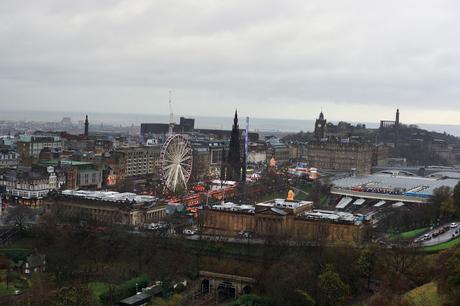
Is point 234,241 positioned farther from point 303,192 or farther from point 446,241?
point 303,192

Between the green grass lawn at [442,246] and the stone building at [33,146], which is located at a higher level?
the stone building at [33,146]

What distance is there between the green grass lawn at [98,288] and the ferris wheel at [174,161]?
28566 mm

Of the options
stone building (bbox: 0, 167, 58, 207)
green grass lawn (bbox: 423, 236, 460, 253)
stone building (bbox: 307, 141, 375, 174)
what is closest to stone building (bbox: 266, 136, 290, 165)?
stone building (bbox: 307, 141, 375, 174)

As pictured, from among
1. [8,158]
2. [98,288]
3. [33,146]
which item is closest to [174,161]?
[8,158]

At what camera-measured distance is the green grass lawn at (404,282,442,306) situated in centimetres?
3069

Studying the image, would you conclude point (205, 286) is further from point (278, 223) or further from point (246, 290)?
point (278, 223)

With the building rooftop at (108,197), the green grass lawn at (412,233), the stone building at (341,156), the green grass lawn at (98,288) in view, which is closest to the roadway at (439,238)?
the green grass lawn at (412,233)

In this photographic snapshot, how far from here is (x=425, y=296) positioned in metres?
32.4

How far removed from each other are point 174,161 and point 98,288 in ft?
104

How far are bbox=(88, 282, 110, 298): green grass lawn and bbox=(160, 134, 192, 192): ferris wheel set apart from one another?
93.7 ft

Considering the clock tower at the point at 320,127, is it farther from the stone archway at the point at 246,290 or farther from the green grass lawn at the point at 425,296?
the green grass lawn at the point at 425,296

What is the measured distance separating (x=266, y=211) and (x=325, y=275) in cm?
1761

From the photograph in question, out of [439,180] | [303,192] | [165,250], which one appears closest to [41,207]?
[165,250]

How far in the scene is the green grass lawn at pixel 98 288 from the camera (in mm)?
42594
